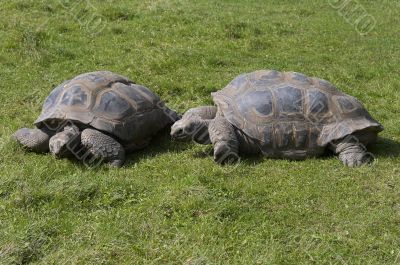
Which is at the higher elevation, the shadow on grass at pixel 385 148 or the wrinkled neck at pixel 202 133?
the wrinkled neck at pixel 202 133

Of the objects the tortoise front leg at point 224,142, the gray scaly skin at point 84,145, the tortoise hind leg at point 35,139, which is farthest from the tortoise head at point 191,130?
the tortoise hind leg at point 35,139

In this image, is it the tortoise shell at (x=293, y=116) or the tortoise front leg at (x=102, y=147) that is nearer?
the tortoise front leg at (x=102, y=147)

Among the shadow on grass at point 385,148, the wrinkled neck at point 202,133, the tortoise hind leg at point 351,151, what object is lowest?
the shadow on grass at point 385,148

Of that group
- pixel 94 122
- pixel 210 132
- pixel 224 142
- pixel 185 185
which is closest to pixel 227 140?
pixel 224 142

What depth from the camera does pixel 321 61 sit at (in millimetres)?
12898

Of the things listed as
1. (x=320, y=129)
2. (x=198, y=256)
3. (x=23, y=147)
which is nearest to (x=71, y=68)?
(x=23, y=147)

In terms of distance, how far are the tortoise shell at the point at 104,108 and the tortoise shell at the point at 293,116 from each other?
3.83 ft

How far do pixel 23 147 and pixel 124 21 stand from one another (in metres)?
7.37

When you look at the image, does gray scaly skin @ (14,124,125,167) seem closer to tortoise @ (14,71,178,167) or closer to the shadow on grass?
tortoise @ (14,71,178,167)

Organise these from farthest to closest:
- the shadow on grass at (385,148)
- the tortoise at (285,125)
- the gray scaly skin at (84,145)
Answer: the shadow on grass at (385,148), the tortoise at (285,125), the gray scaly skin at (84,145)

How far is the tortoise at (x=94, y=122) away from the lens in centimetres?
778

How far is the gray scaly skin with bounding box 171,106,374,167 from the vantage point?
7898mm

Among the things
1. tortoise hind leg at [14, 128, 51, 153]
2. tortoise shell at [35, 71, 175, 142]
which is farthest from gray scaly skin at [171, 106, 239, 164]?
tortoise hind leg at [14, 128, 51, 153]

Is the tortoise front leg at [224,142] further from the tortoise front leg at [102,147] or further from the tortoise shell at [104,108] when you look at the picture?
the tortoise front leg at [102,147]
